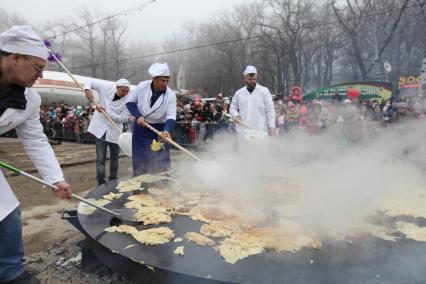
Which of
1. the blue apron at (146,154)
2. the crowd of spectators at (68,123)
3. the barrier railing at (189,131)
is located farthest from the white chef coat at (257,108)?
the crowd of spectators at (68,123)

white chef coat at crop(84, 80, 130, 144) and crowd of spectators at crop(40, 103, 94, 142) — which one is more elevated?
white chef coat at crop(84, 80, 130, 144)

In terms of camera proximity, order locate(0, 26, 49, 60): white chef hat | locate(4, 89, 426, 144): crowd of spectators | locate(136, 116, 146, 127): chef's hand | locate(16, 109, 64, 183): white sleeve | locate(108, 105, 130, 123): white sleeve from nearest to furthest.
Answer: locate(0, 26, 49, 60): white chef hat → locate(16, 109, 64, 183): white sleeve → locate(136, 116, 146, 127): chef's hand → locate(108, 105, 130, 123): white sleeve → locate(4, 89, 426, 144): crowd of spectators

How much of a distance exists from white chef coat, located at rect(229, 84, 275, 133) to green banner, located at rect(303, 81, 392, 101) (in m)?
13.0

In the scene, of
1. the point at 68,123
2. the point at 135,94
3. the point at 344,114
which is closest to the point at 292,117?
the point at 344,114

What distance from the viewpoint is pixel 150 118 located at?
17.4 feet

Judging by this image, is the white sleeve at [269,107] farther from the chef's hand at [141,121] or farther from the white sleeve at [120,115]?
the white sleeve at [120,115]

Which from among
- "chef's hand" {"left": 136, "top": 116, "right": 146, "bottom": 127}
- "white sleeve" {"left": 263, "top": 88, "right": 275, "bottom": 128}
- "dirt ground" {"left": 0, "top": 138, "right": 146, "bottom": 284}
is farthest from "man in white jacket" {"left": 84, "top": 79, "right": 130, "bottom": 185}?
"white sleeve" {"left": 263, "top": 88, "right": 275, "bottom": 128}

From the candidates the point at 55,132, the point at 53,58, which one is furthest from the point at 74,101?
the point at 53,58

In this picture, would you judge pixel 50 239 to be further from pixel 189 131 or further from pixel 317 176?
pixel 189 131

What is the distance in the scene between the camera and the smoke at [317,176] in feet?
11.3

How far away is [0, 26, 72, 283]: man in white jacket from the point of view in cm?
239

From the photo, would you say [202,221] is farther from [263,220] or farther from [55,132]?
[55,132]

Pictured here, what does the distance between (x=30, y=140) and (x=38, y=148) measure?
8cm

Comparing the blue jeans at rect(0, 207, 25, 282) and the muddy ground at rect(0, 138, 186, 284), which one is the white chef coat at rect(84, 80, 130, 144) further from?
the blue jeans at rect(0, 207, 25, 282)
